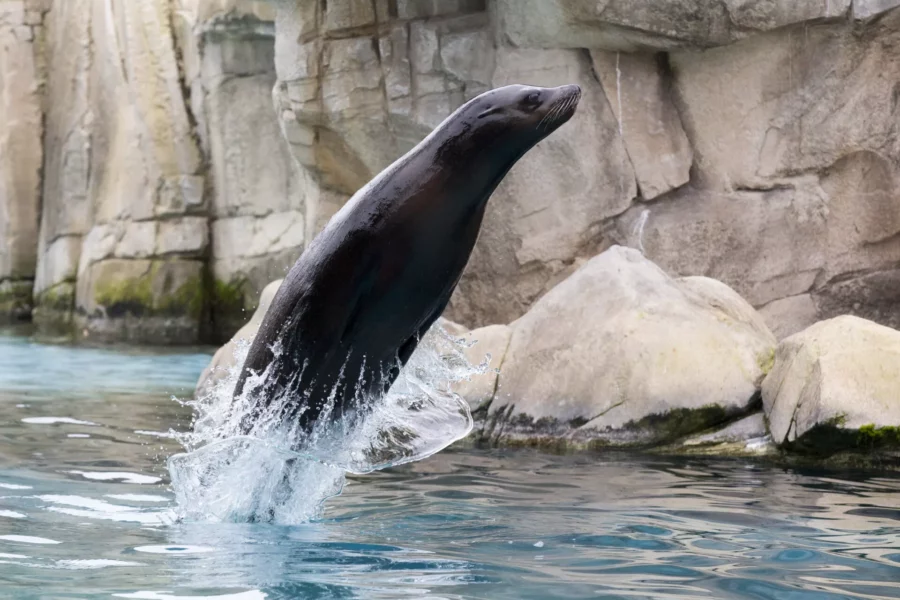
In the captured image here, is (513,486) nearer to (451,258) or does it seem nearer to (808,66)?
(451,258)

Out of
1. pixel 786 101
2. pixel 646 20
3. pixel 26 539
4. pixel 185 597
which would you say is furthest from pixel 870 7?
pixel 185 597

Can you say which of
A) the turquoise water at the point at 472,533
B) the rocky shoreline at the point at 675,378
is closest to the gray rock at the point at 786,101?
the rocky shoreline at the point at 675,378

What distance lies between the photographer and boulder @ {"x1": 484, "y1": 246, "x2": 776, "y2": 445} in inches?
258

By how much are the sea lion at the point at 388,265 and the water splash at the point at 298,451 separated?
75 mm

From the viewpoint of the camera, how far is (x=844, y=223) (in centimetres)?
996

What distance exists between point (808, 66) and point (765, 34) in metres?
0.45

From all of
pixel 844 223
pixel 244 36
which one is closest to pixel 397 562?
pixel 844 223

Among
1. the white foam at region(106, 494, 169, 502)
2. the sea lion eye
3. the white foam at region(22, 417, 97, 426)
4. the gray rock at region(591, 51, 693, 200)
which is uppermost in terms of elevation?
the gray rock at region(591, 51, 693, 200)

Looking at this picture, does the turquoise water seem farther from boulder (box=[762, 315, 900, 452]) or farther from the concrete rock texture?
the concrete rock texture

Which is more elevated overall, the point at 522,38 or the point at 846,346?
the point at 522,38

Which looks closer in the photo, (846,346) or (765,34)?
(846,346)

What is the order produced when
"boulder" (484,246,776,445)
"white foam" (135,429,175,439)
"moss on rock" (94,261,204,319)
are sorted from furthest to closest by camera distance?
"moss on rock" (94,261,204,319)
"white foam" (135,429,175,439)
"boulder" (484,246,776,445)

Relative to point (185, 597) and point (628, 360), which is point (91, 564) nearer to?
point (185, 597)

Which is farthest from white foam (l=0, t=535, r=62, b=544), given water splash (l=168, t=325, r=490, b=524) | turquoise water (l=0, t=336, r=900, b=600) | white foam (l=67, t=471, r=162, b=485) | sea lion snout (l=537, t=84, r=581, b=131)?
sea lion snout (l=537, t=84, r=581, b=131)
